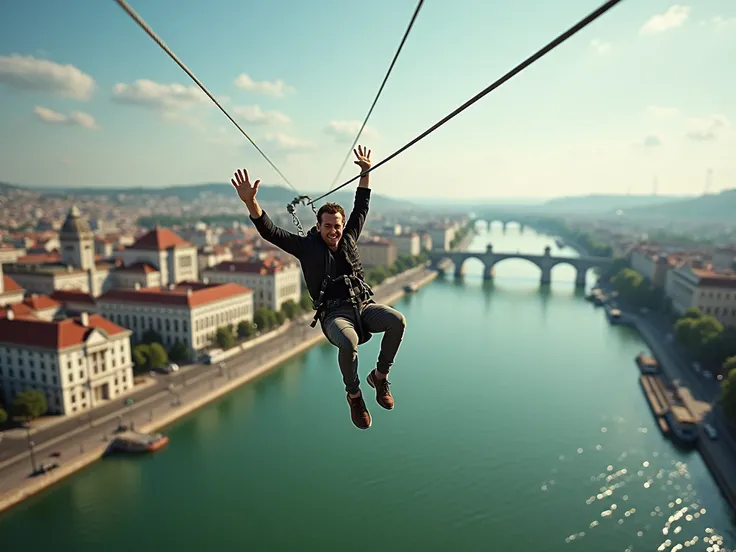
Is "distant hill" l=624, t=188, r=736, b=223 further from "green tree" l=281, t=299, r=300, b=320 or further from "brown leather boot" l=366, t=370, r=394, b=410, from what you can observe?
"brown leather boot" l=366, t=370, r=394, b=410

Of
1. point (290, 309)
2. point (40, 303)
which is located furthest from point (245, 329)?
point (40, 303)

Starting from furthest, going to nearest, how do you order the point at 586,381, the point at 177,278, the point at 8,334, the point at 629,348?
the point at 177,278, the point at 629,348, the point at 586,381, the point at 8,334

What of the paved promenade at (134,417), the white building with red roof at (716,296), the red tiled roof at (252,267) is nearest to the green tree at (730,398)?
the white building with red roof at (716,296)

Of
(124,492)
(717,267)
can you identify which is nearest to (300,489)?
(124,492)

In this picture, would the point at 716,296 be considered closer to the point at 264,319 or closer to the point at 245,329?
the point at 264,319

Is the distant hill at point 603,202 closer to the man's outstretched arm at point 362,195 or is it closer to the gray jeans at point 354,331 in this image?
the man's outstretched arm at point 362,195

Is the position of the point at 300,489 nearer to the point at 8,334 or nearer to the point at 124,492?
the point at 124,492
